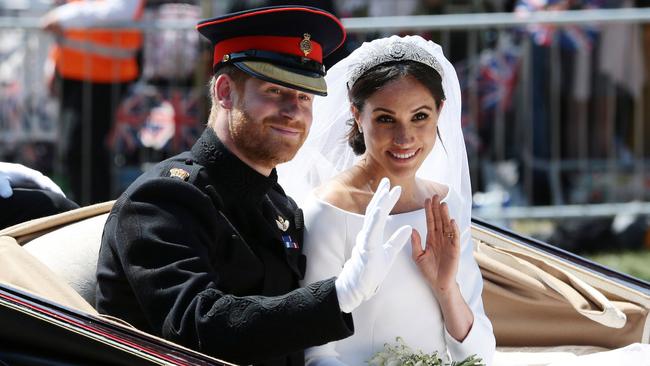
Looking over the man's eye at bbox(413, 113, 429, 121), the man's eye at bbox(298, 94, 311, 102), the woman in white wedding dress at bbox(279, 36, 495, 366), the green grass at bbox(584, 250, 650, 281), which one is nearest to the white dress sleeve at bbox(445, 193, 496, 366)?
the woman in white wedding dress at bbox(279, 36, 495, 366)

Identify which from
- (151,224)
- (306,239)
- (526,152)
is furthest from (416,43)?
(526,152)

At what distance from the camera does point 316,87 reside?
2982 millimetres

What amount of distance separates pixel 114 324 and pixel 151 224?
25cm

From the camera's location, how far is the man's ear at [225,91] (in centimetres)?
298

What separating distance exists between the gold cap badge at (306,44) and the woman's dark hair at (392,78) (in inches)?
10.4

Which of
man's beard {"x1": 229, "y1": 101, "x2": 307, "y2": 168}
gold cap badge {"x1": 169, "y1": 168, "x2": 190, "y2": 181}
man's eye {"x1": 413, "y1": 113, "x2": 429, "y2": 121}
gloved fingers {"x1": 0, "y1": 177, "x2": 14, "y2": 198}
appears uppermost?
man's eye {"x1": 413, "y1": 113, "x2": 429, "y2": 121}

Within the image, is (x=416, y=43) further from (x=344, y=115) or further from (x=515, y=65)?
(x=515, y=65)

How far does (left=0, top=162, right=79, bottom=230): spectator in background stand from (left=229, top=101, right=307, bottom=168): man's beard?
81 centimetres

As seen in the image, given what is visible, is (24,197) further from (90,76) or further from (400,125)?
(90,76)

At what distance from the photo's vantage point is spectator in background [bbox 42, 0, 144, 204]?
23.3 feet

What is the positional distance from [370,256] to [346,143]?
100 centimetres

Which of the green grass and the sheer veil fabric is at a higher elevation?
the sheer veil fabric

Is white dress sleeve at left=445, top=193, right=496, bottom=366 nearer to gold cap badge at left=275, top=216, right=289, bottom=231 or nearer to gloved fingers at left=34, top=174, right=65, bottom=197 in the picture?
gold cap badge at left=275, top=216, right=289, bottom=231

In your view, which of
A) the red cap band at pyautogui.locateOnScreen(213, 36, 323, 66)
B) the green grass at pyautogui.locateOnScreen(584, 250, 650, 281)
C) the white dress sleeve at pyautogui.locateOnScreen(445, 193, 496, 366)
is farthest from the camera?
the green grass at pyautogui.locateOnScreen(584, 250, 650, 281)
